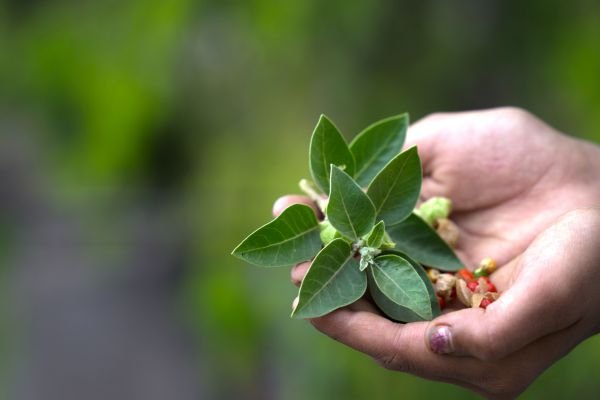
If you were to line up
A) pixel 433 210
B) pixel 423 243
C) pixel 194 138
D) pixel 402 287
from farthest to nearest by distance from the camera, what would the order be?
pixel 194 138, pixel 433 210, pixel 423 243, pixel 402 287

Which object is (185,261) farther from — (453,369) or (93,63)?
(453,369)

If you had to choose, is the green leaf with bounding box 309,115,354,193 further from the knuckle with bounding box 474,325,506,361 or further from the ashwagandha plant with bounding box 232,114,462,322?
the knuckle with bounding box 474,325,506,361

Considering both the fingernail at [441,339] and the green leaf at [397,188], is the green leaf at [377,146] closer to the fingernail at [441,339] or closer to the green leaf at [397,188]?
the green leaf at [397,188]

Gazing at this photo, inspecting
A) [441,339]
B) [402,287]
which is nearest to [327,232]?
[402,287]

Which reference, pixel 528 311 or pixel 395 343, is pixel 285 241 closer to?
pixel 395 343

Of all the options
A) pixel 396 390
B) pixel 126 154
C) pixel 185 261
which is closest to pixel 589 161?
pixel 396 390

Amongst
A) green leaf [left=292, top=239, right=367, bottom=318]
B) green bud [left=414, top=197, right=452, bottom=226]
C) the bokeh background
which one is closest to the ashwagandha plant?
green leaf [left=292, top=239, right=367, bottom=318]
